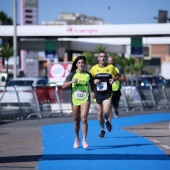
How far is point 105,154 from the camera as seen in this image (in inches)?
480

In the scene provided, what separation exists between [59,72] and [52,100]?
12.6 metres

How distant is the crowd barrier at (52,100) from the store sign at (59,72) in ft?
28.6

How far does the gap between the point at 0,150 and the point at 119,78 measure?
423cm

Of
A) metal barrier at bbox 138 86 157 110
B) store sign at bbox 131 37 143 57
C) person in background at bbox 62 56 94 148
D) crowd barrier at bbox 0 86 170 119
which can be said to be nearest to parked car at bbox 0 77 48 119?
crowd barrier at bbox 0 86 170 119

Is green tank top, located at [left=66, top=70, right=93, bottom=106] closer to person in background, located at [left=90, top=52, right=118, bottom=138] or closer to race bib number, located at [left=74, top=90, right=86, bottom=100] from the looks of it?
race bib number, located at [left=74, top=90, right=86, bottom=100]

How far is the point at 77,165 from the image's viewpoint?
10.8m

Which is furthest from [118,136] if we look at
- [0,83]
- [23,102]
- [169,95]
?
[0,83]

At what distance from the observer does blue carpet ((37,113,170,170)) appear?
10.7 meters

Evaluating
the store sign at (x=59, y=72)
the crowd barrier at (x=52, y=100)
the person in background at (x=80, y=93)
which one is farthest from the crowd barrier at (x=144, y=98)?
the person in background at (x=80, y=93)

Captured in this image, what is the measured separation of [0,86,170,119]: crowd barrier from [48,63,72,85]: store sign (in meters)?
8.72

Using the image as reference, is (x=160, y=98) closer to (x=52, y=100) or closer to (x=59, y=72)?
(x=52, y=100)

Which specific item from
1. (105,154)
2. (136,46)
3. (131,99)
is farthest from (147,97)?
(105,154)

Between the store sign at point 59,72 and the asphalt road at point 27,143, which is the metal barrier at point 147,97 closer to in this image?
the asphalt road at point 27,143

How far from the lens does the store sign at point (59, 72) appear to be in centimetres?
3872
